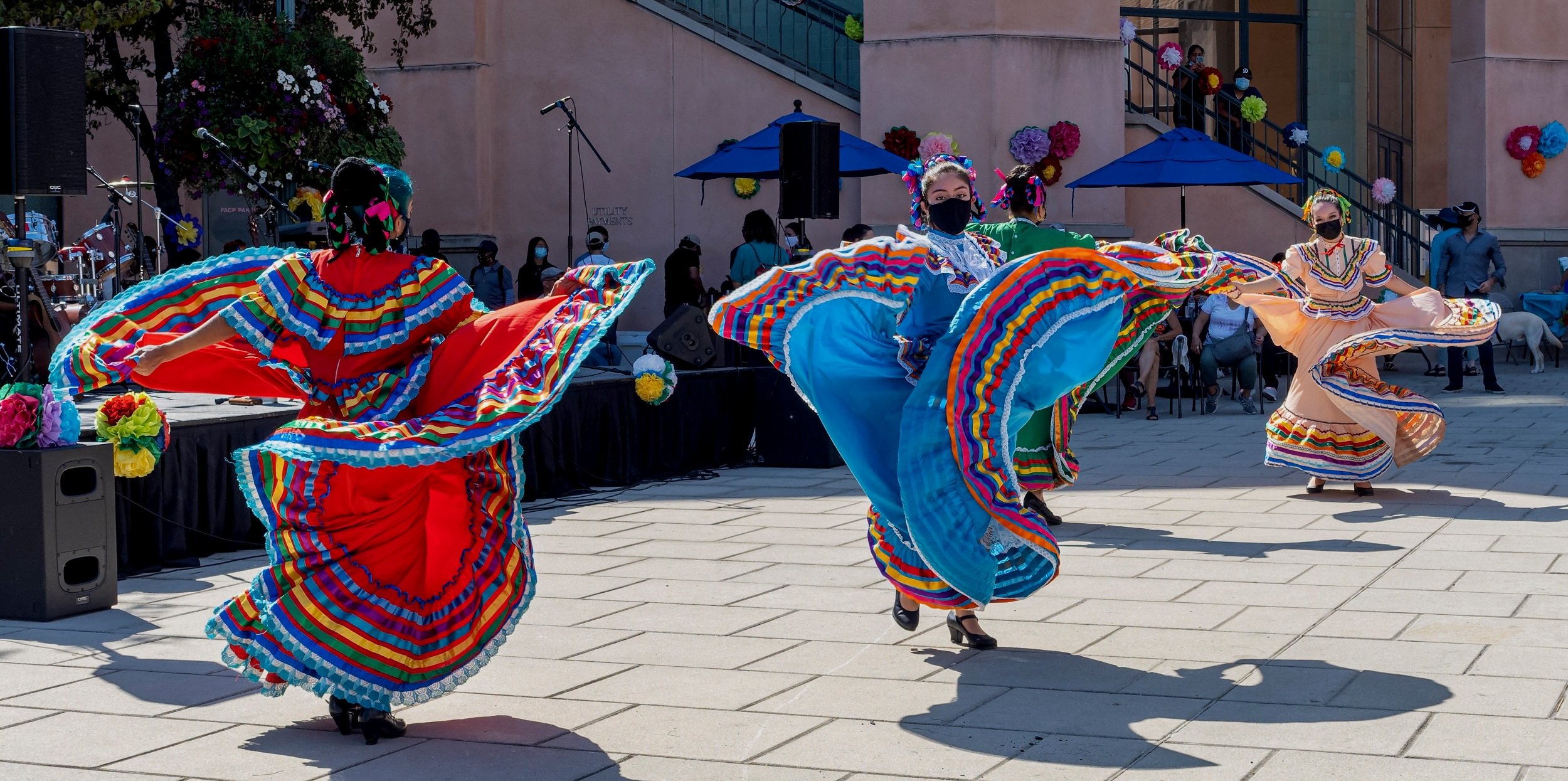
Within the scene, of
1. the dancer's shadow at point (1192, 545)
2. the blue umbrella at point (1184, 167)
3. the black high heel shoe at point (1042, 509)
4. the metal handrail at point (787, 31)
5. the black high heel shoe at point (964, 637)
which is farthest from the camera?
the metal handrail at point (787, 31)

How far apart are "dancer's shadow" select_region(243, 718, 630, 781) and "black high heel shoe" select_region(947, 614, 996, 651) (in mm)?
1640

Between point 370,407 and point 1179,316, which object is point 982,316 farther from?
point 1179,316

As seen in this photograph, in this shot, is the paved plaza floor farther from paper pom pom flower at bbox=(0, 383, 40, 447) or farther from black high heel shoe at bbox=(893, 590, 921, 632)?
paper pom pom flower at bbox=(0, 383, 40, 447)

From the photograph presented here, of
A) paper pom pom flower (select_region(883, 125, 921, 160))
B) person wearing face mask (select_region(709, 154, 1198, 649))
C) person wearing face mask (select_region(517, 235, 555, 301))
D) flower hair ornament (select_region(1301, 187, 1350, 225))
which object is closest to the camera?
person wearing face mask (select_region(709, 154, 1198, 649))

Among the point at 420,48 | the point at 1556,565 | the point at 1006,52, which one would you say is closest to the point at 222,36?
the point at 420,48

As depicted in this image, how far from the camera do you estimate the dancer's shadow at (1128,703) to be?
460 centimetres

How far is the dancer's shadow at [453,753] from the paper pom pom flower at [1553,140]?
1772cm

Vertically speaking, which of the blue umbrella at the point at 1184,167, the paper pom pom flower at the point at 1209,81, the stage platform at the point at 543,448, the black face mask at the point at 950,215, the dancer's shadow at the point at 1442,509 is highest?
the paper pom pom flower at the point at 1209,81

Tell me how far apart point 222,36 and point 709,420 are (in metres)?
5.46

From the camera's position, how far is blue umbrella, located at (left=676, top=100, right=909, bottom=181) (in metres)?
14.8

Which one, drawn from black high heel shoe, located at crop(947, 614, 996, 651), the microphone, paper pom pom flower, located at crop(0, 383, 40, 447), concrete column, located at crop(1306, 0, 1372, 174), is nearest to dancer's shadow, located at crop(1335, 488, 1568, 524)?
black high heel shoe, located at crop(947, 614, 996, 651)

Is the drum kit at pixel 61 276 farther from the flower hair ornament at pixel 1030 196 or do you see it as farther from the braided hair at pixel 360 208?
the braided hair at pixel 360 208

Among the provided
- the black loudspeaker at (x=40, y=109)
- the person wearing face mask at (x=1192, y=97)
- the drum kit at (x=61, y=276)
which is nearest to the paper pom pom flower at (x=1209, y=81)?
the person wearing face mask at (x=1192, y=97)

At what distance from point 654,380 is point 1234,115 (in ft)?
35.6
